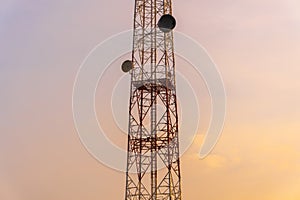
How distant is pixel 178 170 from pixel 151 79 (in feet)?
19.3

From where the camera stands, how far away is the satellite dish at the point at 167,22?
2716 centimetres

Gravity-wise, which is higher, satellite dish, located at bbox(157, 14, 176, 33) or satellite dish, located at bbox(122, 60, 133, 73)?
satellite dish, located at bbox(157, 14, 176, 33)

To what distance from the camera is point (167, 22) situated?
27328mm

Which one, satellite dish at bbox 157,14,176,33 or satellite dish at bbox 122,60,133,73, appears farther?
satellite dish at bbox 122,60,133,73

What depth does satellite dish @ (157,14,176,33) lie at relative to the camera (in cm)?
2716

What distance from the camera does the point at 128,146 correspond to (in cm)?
2822

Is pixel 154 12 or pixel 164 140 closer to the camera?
pixel 164 140

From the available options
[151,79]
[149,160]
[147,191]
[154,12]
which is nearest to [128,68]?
[151,79]

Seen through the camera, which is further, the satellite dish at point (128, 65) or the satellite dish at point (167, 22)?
the satellite dish at point (128, 65)

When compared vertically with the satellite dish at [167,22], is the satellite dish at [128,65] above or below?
below

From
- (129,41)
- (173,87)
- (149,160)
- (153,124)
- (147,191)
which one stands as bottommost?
(147,191)

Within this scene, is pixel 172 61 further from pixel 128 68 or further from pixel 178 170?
pixel 178 170

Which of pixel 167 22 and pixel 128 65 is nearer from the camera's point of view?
pixel 167 22

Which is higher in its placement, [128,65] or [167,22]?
[167,22]
